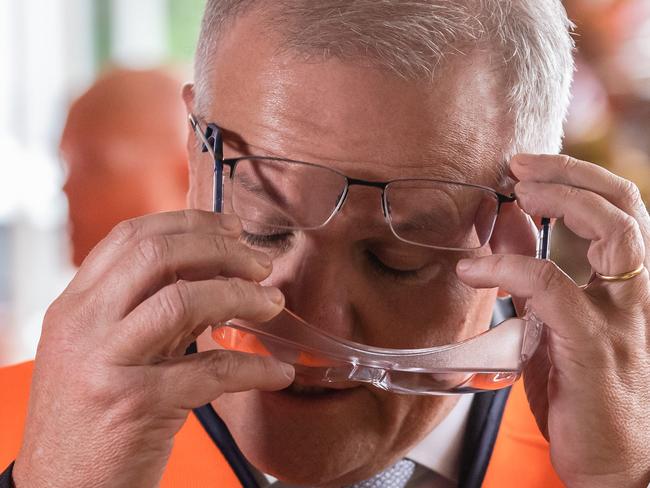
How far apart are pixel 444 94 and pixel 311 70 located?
18 centimetres

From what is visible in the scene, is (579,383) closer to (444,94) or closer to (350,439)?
(350,439)

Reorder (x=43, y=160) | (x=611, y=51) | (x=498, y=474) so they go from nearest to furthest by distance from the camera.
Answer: (x=498, y=474), (x=611, y=51), (x=43, y=160)

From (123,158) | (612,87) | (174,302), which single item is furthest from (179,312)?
(612,87)

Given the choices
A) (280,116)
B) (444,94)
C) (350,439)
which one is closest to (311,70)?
(280,116)

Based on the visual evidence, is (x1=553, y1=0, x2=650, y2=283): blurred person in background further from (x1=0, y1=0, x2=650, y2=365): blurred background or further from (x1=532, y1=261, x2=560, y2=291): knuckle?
(x1=532, y1=261, x2=560, y2=291): knuckle

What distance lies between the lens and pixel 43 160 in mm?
6277

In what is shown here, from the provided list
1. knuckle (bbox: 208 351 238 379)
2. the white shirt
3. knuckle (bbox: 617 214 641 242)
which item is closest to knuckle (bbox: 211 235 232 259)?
knuckle (bbox: 208 351 238 379)

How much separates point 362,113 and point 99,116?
1821 mm

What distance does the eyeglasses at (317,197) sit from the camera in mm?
1260

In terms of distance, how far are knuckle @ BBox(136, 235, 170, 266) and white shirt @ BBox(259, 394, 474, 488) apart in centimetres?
70

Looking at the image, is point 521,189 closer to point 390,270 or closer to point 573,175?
point 573,175

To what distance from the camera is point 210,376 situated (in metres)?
1.12

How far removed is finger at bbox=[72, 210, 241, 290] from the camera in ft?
3.66

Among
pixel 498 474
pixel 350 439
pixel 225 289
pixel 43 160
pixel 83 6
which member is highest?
pixel 225 289
